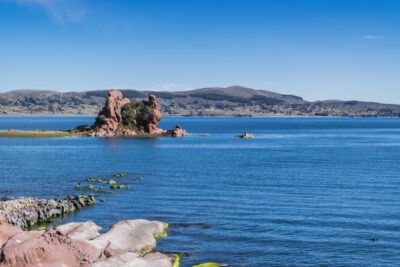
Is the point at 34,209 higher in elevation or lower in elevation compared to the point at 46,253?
lower

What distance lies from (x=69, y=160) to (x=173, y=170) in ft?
104

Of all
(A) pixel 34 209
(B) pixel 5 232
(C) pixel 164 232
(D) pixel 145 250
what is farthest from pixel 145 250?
(A) pixel 34 209

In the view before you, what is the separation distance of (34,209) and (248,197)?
29206mm

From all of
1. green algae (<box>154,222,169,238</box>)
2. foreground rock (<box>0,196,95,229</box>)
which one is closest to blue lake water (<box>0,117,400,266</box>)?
green algae (<box>154,222,169,238</box>)

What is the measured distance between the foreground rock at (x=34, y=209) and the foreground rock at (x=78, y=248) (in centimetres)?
1251

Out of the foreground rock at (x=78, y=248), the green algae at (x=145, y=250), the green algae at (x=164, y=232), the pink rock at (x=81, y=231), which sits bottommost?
the green algae at (x=164, y=232)

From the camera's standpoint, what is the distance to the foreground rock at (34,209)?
63.4 m

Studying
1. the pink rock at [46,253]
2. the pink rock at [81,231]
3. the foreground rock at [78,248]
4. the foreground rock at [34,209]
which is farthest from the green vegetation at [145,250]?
the foreground rock at [34,209]

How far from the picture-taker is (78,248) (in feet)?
132

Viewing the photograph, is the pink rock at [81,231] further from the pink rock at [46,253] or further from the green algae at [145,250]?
the pink rock at [46,253]

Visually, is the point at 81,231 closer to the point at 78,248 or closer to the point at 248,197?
the point at 78,248

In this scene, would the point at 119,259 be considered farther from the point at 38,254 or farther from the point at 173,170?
the point at 173,170

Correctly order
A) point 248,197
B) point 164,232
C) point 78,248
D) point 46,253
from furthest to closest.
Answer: point 248,197 → point 164,232 → point 78,248 → point 46,253

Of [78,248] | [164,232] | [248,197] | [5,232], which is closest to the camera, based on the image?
[78,248]
